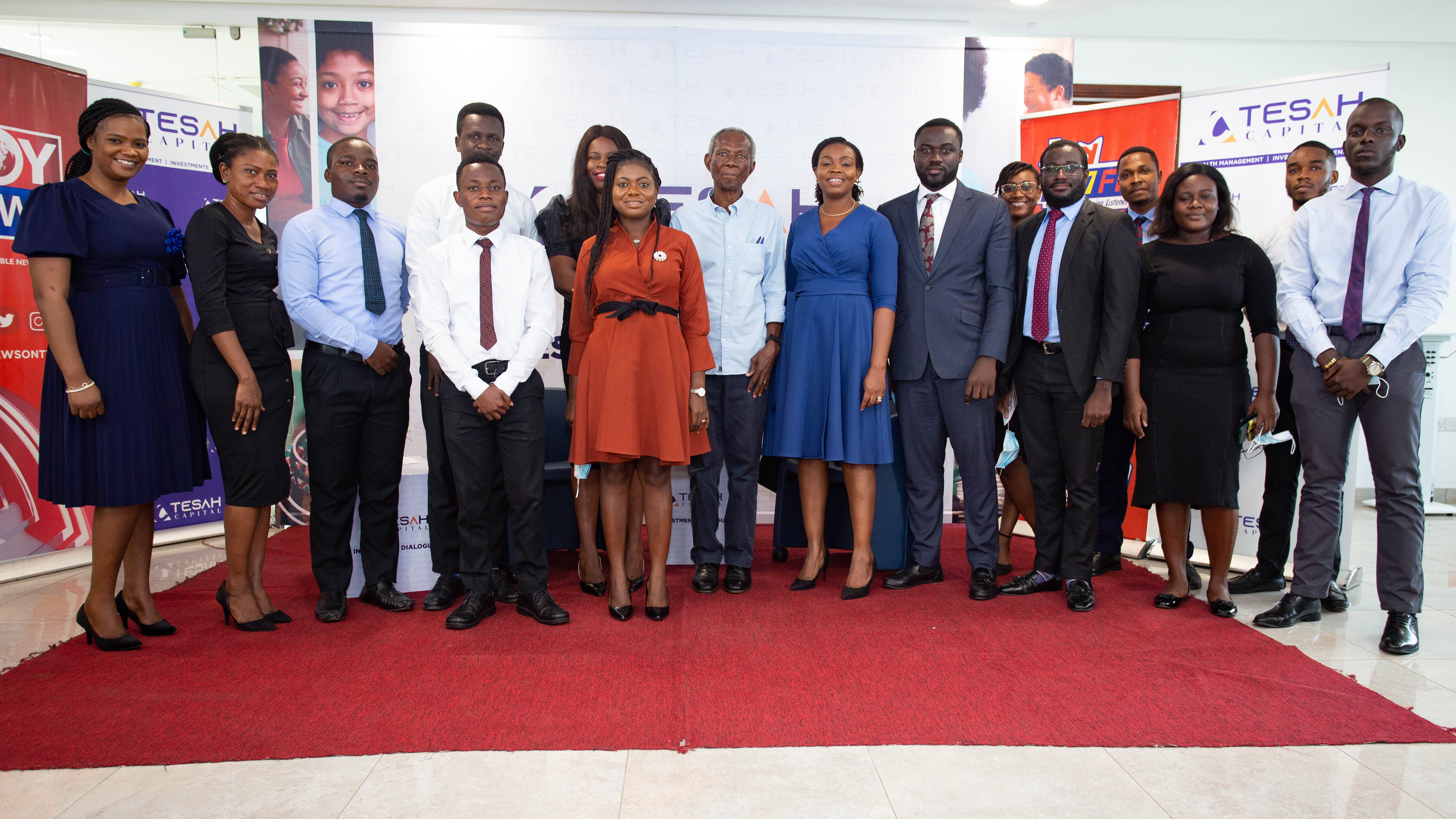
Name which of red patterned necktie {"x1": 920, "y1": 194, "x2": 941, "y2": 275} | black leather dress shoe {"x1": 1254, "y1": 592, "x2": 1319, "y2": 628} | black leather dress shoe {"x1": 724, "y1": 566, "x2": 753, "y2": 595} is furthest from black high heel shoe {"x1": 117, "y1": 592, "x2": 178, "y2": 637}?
black leather dress shoe {"x1": 1254, "y1": 592, "x2": 1319, "y2": 628}

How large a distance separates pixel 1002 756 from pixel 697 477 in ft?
5.72

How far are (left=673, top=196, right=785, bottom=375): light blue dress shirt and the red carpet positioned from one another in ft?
3.30

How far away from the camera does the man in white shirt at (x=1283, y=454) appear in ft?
11.6

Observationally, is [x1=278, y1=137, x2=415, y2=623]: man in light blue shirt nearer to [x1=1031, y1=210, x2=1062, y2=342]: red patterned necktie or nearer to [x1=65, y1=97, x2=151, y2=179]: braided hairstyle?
[x1=65, y1=97, x2=151, y2=179]: braided hairstyle

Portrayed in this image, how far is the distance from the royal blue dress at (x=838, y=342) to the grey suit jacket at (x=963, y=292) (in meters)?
0.15

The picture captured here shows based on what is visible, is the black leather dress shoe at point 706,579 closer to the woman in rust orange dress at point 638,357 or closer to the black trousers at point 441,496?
the woman in rust orange dress at point 638,357

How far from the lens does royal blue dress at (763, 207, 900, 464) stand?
3303 millimetres

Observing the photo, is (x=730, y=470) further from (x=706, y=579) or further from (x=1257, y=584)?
(x=1257, y=584)

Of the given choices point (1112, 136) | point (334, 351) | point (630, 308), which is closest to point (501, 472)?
point (334, 351)

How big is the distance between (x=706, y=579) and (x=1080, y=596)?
145cm

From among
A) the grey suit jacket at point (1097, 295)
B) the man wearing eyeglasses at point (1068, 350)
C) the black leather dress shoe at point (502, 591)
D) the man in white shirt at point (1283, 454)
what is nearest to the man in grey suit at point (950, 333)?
the man wearing eyeglasses at point (1068, 350)

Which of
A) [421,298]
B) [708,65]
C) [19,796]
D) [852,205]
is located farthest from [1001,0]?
[19,796]

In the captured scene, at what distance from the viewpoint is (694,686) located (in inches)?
98.2

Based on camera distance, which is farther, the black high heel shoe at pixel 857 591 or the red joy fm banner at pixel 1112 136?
the red joy fm banner at pixel 1112 136
